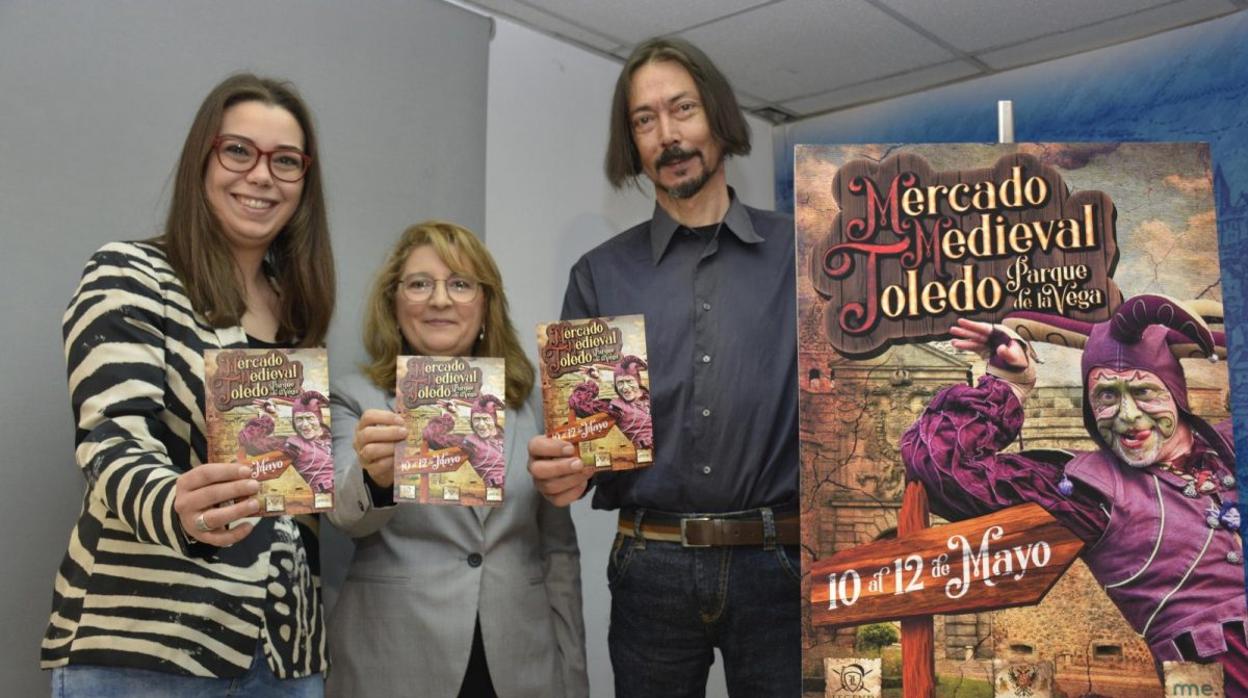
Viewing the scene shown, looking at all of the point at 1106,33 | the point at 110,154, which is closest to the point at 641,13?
the point at 1106,33

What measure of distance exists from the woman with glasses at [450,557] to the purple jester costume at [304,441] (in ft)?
0.89

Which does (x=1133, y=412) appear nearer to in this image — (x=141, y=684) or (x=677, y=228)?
(x=677, y=228)

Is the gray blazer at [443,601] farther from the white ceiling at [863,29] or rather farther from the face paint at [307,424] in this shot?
the white ceiling at [863,29]

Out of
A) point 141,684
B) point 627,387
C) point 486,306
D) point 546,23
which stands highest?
point 546,23

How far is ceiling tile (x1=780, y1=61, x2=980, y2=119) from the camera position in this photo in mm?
3873

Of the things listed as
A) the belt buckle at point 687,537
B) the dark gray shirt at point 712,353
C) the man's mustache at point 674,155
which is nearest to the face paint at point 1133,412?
the dark gray shirt at point 712,353

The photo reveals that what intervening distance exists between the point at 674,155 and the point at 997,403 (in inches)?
34.4

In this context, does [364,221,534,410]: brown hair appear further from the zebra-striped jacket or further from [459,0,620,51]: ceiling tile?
[459,0,620,51]: ceiling tile

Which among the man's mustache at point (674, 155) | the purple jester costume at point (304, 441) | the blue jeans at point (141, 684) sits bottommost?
the blue jeans at point (141, 684)

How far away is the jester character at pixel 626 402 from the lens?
1.82m

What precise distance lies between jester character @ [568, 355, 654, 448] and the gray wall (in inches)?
41.7

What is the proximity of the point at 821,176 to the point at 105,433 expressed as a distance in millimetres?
1188

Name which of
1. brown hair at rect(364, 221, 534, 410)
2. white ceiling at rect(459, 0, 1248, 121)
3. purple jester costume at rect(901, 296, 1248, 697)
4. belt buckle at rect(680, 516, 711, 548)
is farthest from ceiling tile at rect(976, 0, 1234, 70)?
belt buckle at rect(680, 516, 711, 548)

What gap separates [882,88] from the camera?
160 inches
